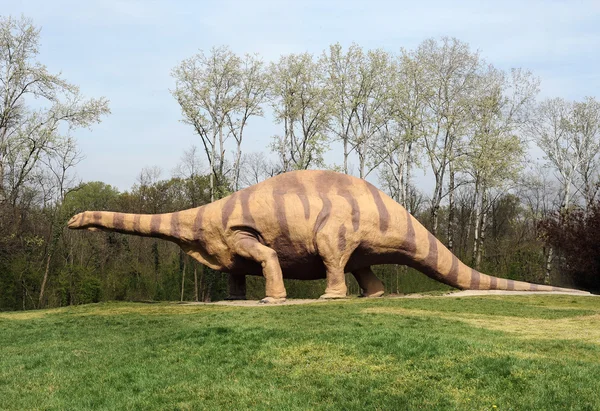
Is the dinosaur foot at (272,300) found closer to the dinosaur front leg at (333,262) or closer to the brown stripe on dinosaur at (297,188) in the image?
the dinosaur front leg at (333,262)

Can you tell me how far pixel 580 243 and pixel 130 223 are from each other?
15377mm

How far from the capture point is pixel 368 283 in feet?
59.5

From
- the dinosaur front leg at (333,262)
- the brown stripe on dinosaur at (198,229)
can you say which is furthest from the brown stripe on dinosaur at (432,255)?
the brown stripe on dinosaur at (198,229)

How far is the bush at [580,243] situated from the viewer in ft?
69.7

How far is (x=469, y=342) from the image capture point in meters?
8.86

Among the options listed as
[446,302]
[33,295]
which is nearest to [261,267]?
[446,302]

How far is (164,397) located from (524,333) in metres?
6.13

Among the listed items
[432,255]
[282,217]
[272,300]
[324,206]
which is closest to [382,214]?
[324,206]

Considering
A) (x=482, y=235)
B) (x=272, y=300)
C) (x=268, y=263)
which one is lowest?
(x=272, y=300)

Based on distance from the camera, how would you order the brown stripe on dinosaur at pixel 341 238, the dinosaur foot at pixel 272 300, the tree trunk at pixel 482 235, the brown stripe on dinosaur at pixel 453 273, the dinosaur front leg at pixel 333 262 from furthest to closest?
the tree trunk at pixel 482 235, the brown stripe on dinosaur at pixel 453 273, the brown stripe on dinosaur at pixel 341 238, the dinosaur front leg at pixel 333 262, the dinosaur foot at pixel 272 300

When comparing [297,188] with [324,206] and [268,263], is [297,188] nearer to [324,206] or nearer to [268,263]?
[324,206]

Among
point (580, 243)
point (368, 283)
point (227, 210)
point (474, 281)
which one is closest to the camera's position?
point (227, 210)

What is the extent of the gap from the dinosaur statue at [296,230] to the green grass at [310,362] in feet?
11.0

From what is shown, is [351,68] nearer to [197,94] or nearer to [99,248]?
[197,94]
